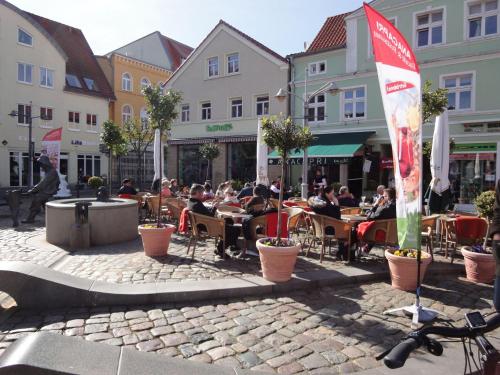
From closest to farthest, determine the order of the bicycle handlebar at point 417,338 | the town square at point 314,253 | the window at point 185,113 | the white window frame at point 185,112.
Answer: the bicycle handlebar at point 417,338
the town square at point 314,253
the white window frame at point 185,112
the window at point 185,113

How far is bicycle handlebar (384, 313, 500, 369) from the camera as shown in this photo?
58.7 inches

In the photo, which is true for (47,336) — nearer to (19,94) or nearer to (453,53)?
(453,53)

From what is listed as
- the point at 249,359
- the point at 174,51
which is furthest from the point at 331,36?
the point at 174,51

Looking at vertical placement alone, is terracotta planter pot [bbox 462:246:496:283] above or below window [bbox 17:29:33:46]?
below

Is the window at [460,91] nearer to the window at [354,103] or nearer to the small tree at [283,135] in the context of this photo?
the window at [354,103]

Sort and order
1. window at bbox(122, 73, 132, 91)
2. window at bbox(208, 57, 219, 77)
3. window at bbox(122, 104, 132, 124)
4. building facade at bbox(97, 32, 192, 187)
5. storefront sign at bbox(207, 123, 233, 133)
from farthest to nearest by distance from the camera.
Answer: window at bbox(122, 104, 132, 124) < window at bbox(122, 73, 132, 91) < building facade at bbox(97, 32, 192, 187) < window at bbox(208, 57, 219, 77) < storefront sign at bbox(207, 123, 233, 133)

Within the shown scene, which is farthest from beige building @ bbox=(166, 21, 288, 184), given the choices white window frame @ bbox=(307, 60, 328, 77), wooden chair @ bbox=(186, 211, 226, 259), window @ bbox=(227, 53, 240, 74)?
wooden chair @ bbox=(186, 211, 226, 259)

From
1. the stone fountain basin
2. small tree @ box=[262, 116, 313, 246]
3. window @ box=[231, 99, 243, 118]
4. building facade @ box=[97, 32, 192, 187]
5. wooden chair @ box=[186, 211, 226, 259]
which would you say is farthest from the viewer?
building facade @ box=[97, 32, 192, 187]

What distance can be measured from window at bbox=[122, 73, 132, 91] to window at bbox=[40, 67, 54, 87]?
7238 millimetres

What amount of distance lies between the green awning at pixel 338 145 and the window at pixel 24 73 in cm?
2104

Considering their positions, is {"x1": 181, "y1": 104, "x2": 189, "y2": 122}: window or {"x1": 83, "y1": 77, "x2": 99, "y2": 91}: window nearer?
{"x1": 181, "y1": 104, "x2": 189, "y2": 122}: window

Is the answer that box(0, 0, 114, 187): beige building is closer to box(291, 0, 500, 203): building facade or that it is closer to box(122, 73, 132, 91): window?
box(122, 73, 132, 91): window

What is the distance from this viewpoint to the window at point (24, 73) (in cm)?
2838

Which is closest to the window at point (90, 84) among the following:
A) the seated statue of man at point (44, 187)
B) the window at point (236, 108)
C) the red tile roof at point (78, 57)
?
the red tile roof at point (78, 57)
